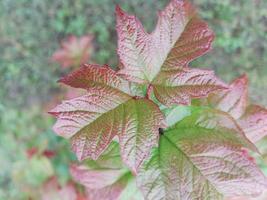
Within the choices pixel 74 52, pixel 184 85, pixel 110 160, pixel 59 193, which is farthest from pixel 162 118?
pixel 74 52

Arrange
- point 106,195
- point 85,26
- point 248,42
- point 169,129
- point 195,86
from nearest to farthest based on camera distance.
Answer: point 195,86, point 169,129, point 106,195, point 248,42, point 85,26

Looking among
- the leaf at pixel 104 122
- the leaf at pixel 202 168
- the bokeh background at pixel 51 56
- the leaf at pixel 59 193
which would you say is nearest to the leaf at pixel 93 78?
the leaf at pixel 104 122

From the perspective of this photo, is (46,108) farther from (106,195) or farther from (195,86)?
(195,86)

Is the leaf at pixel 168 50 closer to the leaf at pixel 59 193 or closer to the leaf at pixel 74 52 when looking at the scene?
the leaf at pixel 59 193

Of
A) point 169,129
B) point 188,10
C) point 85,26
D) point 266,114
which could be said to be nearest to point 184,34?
point 188,10

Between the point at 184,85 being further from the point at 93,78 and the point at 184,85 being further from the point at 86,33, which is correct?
the point at 86,33
